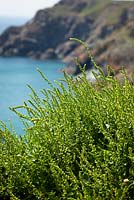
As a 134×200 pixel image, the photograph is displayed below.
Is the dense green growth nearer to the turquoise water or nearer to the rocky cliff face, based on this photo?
the turquoise water

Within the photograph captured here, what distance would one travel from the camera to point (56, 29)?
192 m

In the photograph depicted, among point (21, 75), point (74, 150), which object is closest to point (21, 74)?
point (21, 75)

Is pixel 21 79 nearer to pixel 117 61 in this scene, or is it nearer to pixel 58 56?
pixel 117 61

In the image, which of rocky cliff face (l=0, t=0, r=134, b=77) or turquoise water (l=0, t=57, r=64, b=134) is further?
rocky cliff face (l=0, t=0, r=134, b=77)

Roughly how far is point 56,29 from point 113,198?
191701 mm

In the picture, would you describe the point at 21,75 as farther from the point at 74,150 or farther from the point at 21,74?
the point at 74,150

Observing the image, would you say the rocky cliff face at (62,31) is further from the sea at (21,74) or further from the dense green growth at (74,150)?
the dense green growth at (74,150)

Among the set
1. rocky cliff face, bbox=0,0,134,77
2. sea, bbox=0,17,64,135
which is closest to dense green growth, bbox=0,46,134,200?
sea, bbox=0,17,64,135

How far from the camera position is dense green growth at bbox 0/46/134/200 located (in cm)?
302

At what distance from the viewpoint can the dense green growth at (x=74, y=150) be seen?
3.02 metres

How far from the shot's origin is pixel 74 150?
3391 millimetres

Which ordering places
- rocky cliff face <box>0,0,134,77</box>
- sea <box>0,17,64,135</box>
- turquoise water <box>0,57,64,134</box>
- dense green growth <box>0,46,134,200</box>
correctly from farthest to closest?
rocky cliff face <box>0,0,134,77</box>, sea <box>0,17,64,135</box>, turquoise water <box>0,57,64,134</box>, dense green growth <box>0,46,134,200</box>

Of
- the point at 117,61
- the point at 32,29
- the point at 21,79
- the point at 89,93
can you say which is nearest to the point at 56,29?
the point at 32,29

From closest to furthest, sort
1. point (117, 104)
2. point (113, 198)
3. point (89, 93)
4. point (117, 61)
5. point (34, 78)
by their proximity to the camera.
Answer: point (113, 198) < point (117, 104) < point (89, 93) < point (117, 61) < point (34, 78)
